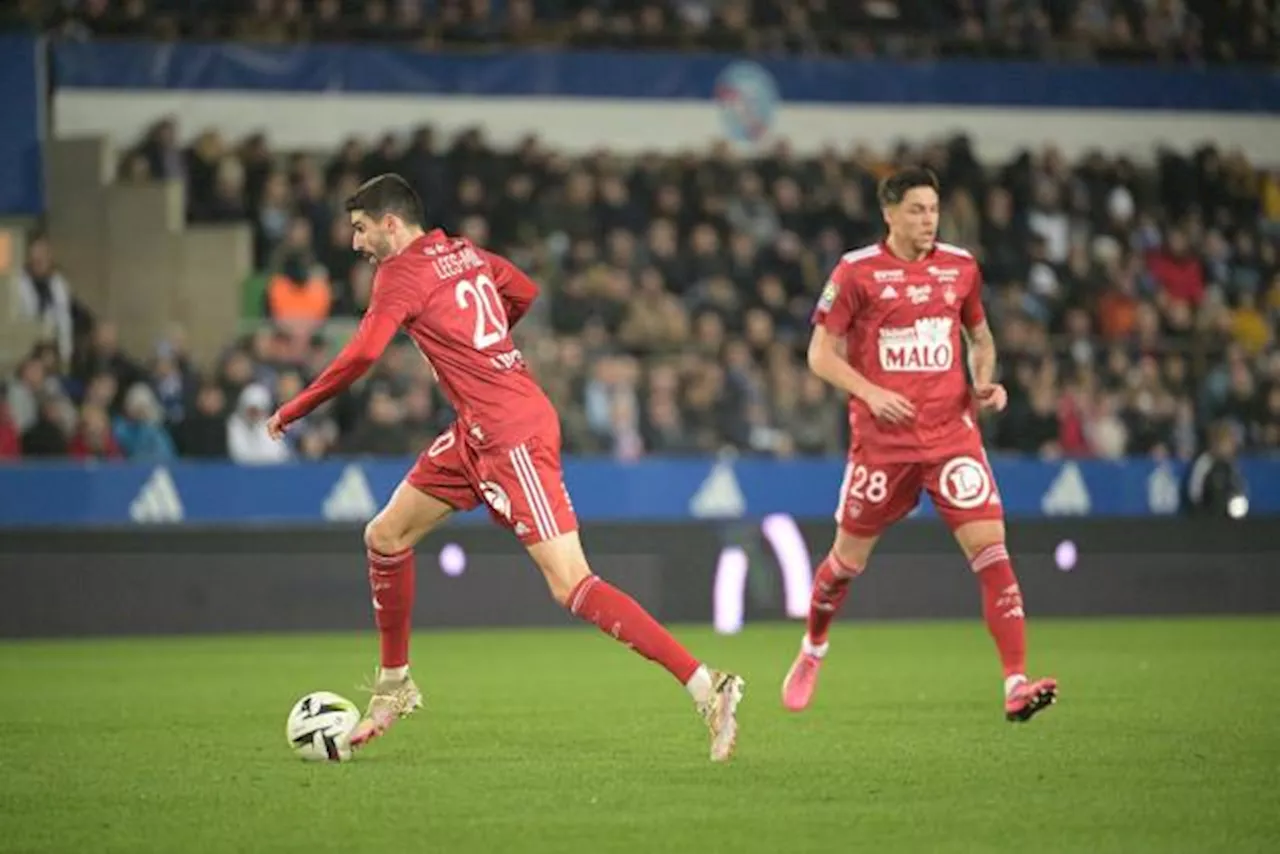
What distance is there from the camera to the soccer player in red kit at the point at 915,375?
35.9ft

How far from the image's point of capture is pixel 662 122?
2761 cm

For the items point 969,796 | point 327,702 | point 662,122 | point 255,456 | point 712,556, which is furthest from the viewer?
point 662,122

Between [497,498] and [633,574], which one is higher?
[497,498]

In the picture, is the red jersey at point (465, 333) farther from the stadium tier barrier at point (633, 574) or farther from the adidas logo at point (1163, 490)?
the adidas logo at point (1163, 490)

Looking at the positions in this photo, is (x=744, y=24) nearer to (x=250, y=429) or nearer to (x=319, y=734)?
(x=250, y=429)

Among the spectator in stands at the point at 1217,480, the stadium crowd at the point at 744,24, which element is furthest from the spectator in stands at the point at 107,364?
the spectator in stands at the point at 1217,480

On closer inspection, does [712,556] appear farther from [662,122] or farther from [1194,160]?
[1194,160]

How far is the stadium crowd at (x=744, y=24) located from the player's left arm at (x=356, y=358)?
16.2 metres

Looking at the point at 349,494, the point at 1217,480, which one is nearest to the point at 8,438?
the point at 349,494

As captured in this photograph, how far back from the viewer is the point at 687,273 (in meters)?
24.2

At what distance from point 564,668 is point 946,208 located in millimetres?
12374

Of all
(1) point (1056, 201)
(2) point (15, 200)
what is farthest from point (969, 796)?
(1) point (1056, 201)

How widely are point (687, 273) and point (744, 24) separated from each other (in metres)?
4.62

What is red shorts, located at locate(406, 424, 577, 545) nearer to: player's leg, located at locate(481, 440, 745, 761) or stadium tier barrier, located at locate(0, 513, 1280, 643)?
player's leg, located at locate(481, 440, 745, 761)
